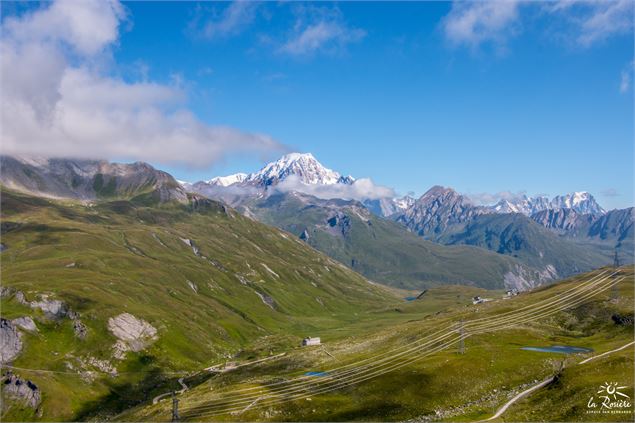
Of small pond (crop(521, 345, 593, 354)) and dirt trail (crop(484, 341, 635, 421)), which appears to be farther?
small pond (crop(521, 345, 593, 354))

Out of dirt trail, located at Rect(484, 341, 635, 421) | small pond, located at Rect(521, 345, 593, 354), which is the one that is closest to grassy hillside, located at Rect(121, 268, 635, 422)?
dirt trail, located at Rect(484, 341, 635, 421)

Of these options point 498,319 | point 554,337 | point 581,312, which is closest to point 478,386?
point 554,337

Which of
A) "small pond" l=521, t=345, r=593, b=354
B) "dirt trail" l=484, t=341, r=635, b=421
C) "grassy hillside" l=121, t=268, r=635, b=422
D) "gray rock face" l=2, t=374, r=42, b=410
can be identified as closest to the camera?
"dirt trail" l=484, t=341, r=635, b=421

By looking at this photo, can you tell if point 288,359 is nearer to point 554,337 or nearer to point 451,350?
point 451,350

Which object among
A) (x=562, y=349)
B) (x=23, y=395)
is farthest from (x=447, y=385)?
(x=23, y=395)

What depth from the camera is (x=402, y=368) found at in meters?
130

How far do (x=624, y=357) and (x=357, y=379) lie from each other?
58.7 metres

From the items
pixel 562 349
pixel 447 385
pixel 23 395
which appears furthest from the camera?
pixel 23 395

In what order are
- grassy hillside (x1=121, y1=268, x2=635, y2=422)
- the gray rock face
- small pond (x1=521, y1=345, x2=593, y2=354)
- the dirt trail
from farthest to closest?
the gray rock face
small pond (x1=521, y1=345, x2=593, y2=354)
grassy hillside (x1=121, y1=268, x2=635, y2=422)
the dirt trail

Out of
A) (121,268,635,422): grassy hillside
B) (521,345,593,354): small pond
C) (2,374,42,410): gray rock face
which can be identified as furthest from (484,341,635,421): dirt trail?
(2,374,42,410): gray rock face

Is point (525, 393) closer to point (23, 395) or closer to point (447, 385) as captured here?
point (447, 385)

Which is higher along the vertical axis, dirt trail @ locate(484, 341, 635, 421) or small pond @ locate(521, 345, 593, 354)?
small pond @ locate(521, 345, 593, 354)

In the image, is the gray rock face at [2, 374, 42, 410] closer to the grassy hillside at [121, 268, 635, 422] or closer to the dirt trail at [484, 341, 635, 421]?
the grassy hillside at [121, 268, 635, 422]

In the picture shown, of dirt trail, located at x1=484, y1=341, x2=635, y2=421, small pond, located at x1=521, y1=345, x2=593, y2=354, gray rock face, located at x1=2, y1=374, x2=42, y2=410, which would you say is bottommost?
dirt trail, located at x1=484, y1=341, x2=635, y2=421
